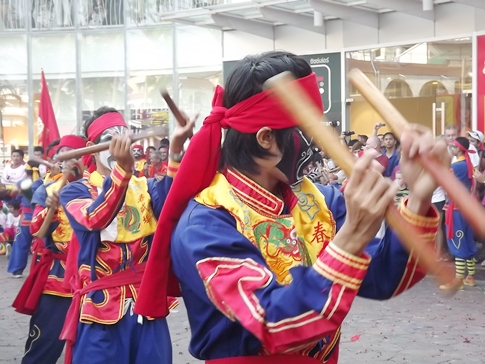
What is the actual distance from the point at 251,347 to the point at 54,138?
4772 mm

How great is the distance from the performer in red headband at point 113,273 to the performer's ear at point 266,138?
61.9 inches

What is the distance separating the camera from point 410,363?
6.37 meters

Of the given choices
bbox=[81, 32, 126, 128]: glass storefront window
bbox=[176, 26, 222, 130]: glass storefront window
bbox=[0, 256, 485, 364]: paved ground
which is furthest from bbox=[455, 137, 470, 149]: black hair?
bbox=[81, 32, 126, 128]: glass storefront window

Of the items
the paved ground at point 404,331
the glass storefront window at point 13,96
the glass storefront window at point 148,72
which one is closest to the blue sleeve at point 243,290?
the paved ground at point 404,331

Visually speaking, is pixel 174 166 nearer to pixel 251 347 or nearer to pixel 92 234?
A: pixel 92 234

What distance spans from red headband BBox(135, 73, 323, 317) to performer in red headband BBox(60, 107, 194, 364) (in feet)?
4.74

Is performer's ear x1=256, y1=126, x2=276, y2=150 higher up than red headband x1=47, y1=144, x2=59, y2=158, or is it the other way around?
performer's ear x1=256, y1=126, x2=276, y2=150

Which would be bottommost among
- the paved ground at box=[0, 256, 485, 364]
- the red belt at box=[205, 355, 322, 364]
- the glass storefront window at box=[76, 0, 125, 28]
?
the paved ground at box=[0, 256, 485, 364]

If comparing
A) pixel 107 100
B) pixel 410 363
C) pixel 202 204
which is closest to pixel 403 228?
pixel 202 204

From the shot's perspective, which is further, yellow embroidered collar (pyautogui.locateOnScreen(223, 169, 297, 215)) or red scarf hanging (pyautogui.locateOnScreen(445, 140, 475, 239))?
red scarf hanging (pyautogui.locateOnScreen(445, 140, 475, 239))

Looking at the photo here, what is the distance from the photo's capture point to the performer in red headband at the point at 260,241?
6.52 ft

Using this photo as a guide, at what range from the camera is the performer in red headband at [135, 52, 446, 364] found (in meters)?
1.99

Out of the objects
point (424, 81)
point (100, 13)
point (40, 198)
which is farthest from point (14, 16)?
point (40, 198)

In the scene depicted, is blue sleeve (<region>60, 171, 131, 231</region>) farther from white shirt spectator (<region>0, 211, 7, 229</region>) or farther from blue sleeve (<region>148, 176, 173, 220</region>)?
white shirt spectator (<region>0, 211, 7, 229</region>)
